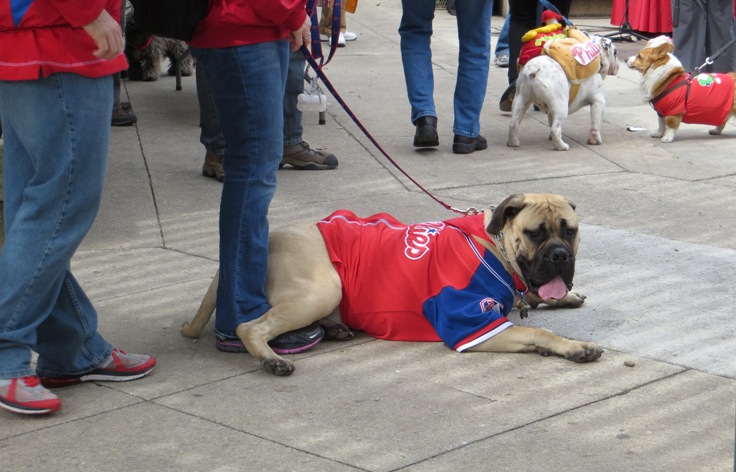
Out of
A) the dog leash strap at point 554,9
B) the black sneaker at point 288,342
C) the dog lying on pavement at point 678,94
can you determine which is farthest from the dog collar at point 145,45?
the black sneaker at point 288,342

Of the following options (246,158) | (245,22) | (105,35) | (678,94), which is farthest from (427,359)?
(678,94)

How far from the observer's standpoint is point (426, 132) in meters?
7.48

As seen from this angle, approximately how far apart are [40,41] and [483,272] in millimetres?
1897

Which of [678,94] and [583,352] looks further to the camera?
[678,94]

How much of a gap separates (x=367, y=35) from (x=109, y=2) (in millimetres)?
9735

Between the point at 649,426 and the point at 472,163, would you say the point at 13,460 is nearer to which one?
the point at 649,426

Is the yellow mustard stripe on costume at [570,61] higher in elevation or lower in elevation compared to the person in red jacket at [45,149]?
lower

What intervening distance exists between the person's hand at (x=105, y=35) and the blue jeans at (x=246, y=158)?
1.84 ft

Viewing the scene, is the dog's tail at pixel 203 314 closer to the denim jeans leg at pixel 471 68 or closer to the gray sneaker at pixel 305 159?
the gray sneaker at pixel 305 159

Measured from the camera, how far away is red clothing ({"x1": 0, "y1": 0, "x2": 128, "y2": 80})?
3242mm

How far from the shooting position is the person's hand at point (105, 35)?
10.6 ft

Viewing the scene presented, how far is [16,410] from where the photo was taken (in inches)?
137

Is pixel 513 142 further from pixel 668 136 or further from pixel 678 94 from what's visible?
pixel 678 94

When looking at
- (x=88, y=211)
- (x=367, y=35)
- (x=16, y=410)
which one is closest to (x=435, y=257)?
(x=88, y=211)
